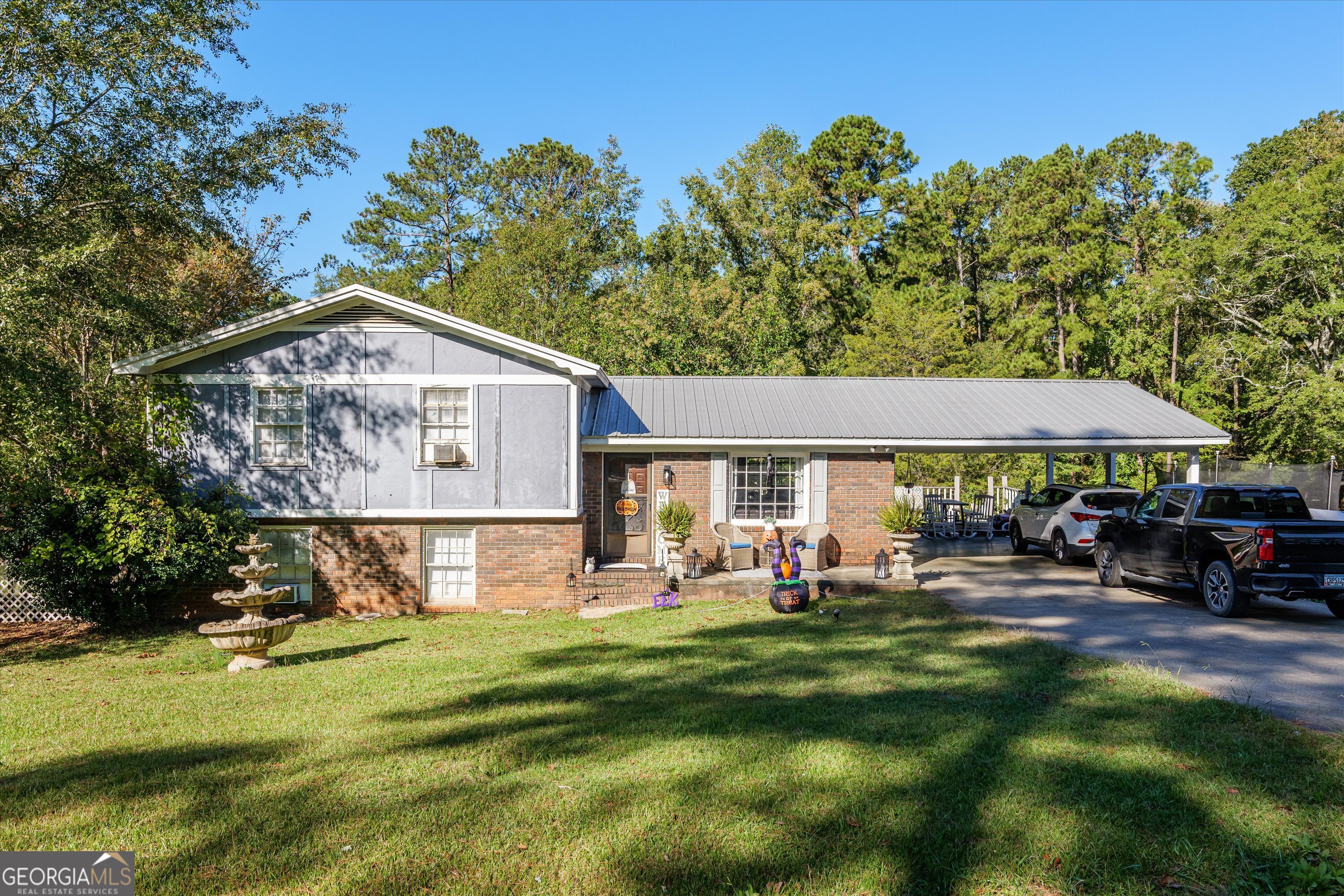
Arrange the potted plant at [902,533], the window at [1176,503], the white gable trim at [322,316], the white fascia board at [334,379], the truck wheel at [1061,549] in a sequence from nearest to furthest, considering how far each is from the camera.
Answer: the window at [1176,503] < the white gable trim at [322,316] < the white fascia board at [334,379] < the potted plant at [902,533] < the truck wheel at [1061,549]

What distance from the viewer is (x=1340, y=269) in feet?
78.7

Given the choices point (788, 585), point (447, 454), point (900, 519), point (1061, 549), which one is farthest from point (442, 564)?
point (1061, 549)

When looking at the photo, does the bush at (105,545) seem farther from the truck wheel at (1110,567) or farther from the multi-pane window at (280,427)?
the truck wheel at (1110,567)

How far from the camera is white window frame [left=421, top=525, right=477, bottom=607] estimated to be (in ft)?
45.9

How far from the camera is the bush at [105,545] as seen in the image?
11.3m

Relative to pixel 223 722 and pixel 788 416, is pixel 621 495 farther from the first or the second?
pixel 223 722

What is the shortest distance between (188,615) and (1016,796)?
13.2 m

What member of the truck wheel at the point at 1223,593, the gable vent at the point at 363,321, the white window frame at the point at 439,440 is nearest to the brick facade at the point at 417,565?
the white window frame at the point at 439,440

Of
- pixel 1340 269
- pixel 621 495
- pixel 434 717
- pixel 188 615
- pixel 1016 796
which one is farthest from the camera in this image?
pixel 1340 269

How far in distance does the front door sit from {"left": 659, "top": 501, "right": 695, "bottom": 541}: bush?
122cm

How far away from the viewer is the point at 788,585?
40.4 ft

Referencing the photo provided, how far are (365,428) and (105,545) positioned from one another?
407 cm

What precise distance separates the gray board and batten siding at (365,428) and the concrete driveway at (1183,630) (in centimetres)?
808

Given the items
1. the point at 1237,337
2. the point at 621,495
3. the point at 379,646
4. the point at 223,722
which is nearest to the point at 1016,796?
the point at 223,722
